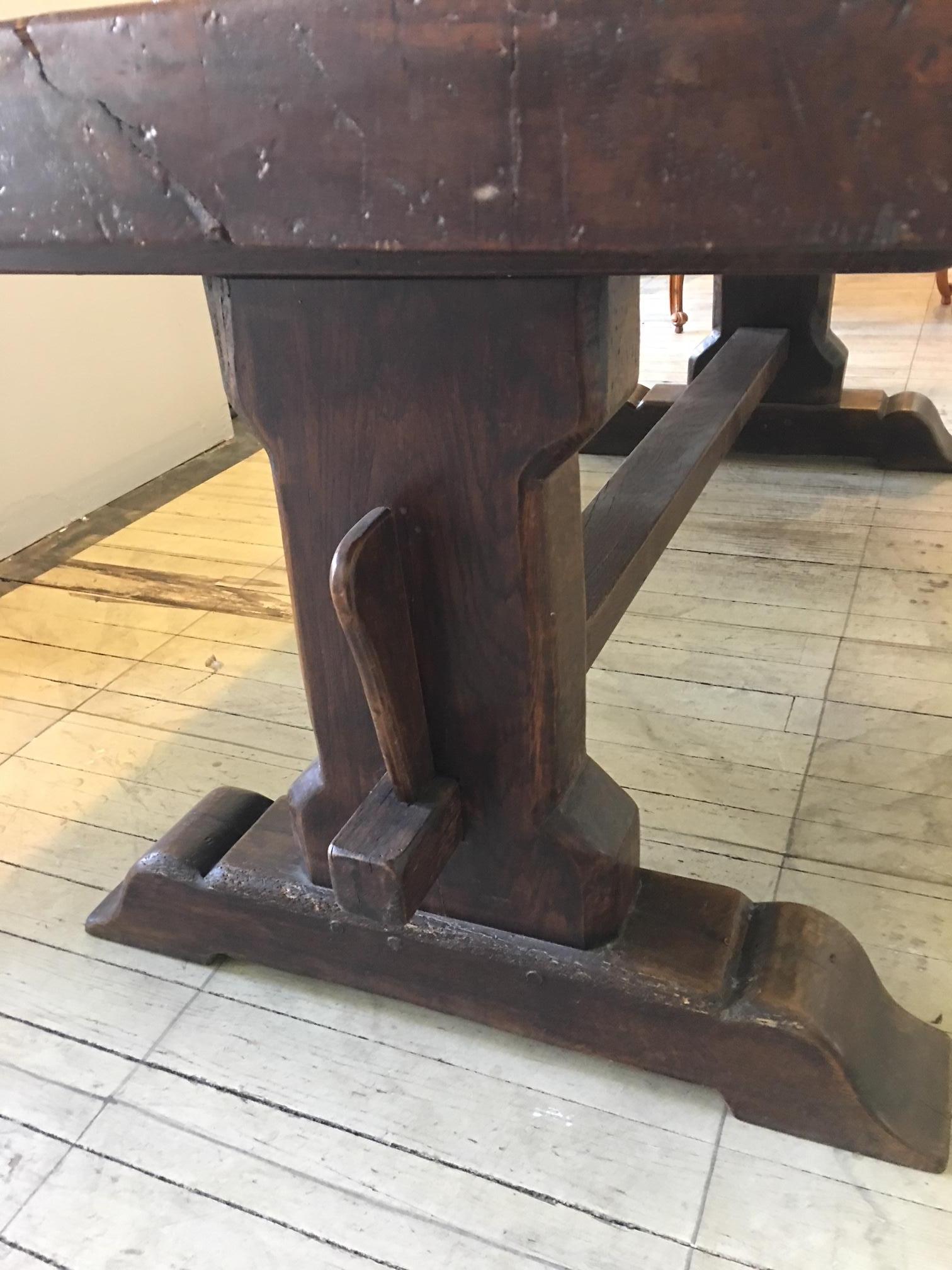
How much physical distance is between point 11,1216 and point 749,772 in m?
0.82

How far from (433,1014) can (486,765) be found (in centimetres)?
27

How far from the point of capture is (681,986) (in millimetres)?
779

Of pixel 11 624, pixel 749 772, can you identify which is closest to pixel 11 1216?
pixel 749 772

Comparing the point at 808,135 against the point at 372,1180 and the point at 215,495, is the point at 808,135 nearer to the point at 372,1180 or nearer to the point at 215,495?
the point at 372,1180

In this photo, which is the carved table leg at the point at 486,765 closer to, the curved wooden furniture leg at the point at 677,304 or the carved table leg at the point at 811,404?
the carved table leg at the point at 811,404

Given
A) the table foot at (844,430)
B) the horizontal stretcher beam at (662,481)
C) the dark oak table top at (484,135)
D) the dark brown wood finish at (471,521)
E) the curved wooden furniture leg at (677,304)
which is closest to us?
the dark oak table top at (484,135)

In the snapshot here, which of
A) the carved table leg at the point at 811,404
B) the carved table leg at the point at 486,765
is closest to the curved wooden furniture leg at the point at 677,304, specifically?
the carved table leg at the point at 811,404

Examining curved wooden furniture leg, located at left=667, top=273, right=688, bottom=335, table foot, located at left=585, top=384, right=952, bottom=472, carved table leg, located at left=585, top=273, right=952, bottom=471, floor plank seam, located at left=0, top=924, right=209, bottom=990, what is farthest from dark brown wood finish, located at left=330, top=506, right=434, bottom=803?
curved wooden furniture leg, located at left=667, top=273, right=688, bottom=335

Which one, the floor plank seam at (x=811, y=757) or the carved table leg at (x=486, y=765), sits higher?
the carved table leg at (x=486, y=765)

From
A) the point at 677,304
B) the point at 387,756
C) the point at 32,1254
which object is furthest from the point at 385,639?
the point at 677,304

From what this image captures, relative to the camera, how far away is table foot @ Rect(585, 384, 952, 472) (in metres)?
1.96

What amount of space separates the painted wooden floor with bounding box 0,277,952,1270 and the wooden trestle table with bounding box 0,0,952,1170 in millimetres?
45

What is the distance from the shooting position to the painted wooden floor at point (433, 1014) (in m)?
0.74

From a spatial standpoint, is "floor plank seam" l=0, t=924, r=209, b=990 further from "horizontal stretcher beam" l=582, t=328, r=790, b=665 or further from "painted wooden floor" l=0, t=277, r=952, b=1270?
"horizontal stretcher beam" l=582, t=328, r=790, b=665
